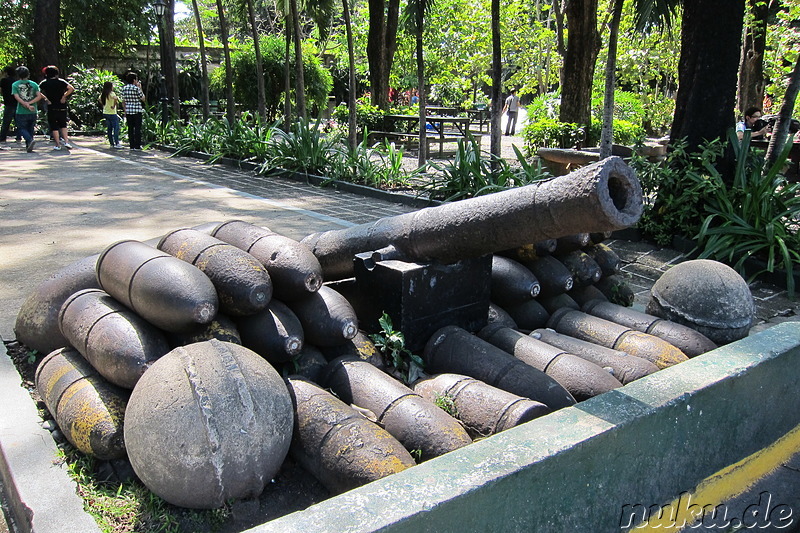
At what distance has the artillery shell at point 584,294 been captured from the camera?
4.50m

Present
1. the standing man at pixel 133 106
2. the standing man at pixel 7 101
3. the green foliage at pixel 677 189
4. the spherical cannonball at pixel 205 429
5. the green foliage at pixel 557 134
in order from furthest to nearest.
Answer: the standing man at pixel 7 101, the standing man at pixel 133 106, the green foliage at pixel 557 134, the green foliage at pixel 677 189, the spherical cannonball at pixel 205 429

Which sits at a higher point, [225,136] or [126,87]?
[126,87]

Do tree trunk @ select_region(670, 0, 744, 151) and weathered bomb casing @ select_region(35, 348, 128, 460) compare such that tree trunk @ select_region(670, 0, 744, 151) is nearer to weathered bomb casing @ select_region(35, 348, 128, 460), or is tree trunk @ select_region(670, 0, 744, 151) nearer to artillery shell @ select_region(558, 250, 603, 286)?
artillery shell @ select_region(558, 250, 603, 286)

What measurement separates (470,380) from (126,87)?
15.2 metres

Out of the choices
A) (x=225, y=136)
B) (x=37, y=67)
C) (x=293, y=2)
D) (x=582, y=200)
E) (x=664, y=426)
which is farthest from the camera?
(x=37, y=67)

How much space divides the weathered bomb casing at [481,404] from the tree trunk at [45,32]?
20.8 m

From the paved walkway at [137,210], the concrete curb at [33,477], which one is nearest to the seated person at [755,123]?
the paved walkway at [137,210]

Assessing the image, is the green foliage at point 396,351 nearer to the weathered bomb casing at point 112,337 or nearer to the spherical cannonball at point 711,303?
the weathered bomb casing at point 112,337

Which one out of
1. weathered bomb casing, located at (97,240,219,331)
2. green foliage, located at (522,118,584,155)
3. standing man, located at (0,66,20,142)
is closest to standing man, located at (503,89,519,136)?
green foliage, located at (522,118,584,155)

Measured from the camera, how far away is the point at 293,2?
1298cm

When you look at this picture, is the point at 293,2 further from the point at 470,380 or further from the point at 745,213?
the point at 470,380

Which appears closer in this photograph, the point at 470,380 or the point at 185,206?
the point at 470,380

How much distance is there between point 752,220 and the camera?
6594 millimetres

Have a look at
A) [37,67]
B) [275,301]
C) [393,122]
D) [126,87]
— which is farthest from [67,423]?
[37,67]
